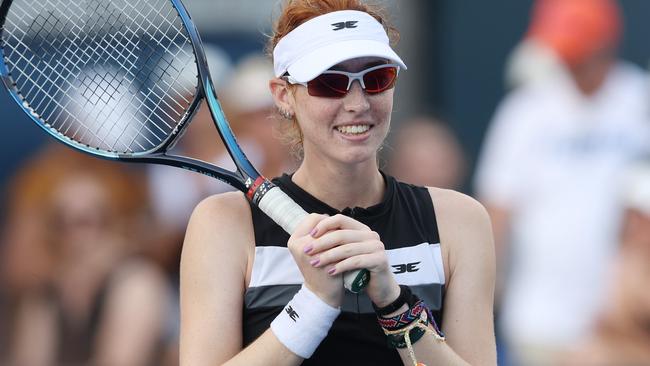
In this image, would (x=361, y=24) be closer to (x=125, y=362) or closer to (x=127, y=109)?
(x=127, y=109)

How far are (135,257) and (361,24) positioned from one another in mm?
3756

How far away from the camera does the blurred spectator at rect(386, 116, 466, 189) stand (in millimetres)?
8312

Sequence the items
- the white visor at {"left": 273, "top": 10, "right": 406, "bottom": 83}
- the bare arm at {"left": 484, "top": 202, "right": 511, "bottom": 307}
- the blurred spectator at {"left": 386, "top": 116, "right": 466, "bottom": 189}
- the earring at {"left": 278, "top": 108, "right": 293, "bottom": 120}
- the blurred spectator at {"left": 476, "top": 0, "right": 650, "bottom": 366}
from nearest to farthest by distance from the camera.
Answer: the white visor at {"left": 273, "top": 10, "right": 406, "bottom": 83} → the earring at {"left": 278, "top": 108, "right": 293, "bottom": 120} → the blurred spectator at {"left": 476, "top": 0, "right": 650, "bottom": 366} → the bare arm at {"left": 484, "top": 202, "right": 511, "bottom": 307} → the blurred spectator at {"left": 386, "top": 116, "right": 466, "bottom": 189}

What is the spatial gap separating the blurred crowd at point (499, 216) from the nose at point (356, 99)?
11.7 ft

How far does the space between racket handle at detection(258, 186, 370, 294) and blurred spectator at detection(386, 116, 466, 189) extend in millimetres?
4706

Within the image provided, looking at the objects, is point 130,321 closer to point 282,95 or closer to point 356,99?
point 282,95

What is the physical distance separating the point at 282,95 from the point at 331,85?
24 cm

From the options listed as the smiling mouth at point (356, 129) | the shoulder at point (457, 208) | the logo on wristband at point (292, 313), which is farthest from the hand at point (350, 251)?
the shoulder at point (457, 208)

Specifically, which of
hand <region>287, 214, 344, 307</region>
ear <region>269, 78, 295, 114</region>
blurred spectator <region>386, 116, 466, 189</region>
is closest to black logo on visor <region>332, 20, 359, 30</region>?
ear <region>269, 78, 295, 114</region>

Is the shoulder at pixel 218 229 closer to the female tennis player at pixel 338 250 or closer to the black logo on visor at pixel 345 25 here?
the female tennis player at pixel 338 250

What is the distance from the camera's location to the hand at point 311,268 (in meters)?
3.34

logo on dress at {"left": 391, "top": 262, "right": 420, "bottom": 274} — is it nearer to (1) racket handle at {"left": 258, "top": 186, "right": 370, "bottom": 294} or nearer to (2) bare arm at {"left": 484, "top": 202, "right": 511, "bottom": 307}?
(1) racket handle at {"left": 258, "top": 186, "right": 370, "bottom": 294}

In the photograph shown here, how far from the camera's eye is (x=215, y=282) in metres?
3.53

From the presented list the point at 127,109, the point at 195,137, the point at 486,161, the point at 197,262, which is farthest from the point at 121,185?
the point at 197,262
